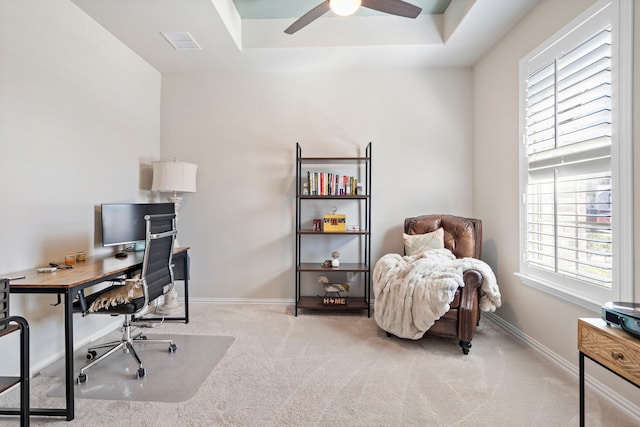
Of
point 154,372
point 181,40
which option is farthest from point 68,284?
point 181,40

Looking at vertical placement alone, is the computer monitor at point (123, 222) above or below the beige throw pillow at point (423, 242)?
above

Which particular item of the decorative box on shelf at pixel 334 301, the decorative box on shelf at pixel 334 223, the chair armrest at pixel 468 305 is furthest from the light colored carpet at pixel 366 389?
the decorative box on shelf at pixel 334 223

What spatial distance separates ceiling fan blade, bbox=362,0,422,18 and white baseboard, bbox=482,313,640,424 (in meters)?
2.65

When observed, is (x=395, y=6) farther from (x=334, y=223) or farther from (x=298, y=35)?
(x=334, y=223)

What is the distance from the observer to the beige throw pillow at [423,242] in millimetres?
3041

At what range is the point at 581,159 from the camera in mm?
1979

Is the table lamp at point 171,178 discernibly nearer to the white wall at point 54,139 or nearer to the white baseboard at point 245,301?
the white wall at point 54,139

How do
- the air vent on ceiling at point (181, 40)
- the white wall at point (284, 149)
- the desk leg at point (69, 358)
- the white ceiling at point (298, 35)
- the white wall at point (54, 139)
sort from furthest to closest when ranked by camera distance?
the white wall at point (284, 149)
the air vent on ceiling at point (181, 40)
the white ceiling at point (298, 35)
the white wall at point (54, 139)
the desk leg at point (69, 358)

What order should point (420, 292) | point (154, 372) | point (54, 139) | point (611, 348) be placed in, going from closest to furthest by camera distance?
point (611, 348) → point (154, 372) → point (54, 139) → point (420, 292)

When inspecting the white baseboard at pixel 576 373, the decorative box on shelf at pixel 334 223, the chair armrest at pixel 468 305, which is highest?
the decorative box on shelf at pixel 334 223

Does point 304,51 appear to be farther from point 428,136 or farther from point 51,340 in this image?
point 51,340

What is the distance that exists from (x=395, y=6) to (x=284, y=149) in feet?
Answer: 6.34

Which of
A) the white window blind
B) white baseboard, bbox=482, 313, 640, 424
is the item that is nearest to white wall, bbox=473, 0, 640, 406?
white baseboard, bbox=482, 313, 640, 424

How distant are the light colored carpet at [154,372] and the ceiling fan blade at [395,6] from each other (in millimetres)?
2782
